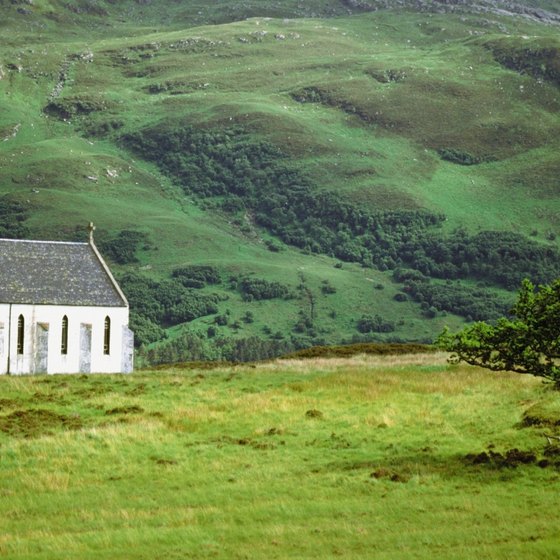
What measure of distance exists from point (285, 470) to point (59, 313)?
1644 inches

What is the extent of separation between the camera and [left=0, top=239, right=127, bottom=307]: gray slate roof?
7925 cm

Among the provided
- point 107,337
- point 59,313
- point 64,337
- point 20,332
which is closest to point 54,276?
point 59,313

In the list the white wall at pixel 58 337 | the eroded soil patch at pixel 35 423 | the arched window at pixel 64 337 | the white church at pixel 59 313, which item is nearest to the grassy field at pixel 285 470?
the eroded soil patch at pixel 35 423

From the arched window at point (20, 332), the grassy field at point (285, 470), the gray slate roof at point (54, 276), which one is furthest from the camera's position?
the gray slate roof at point (54, 276)

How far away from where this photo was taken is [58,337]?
7931 cm

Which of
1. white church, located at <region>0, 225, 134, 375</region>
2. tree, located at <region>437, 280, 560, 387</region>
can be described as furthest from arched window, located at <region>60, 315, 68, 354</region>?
tree, located at <region>437, 280, 560, 387</region>

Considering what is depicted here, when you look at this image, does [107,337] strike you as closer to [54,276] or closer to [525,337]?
[54,276]

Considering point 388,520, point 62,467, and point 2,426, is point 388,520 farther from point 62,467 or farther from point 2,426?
point 2,426

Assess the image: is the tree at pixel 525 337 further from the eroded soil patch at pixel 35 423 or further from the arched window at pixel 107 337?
the arched window at pixel 107 337

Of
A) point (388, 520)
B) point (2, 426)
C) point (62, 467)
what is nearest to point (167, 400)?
point (2, 426)

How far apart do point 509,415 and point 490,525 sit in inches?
623

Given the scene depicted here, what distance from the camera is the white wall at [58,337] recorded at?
255 feet

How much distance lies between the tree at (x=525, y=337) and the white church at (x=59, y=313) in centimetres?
4112

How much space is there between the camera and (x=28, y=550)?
102 feet
